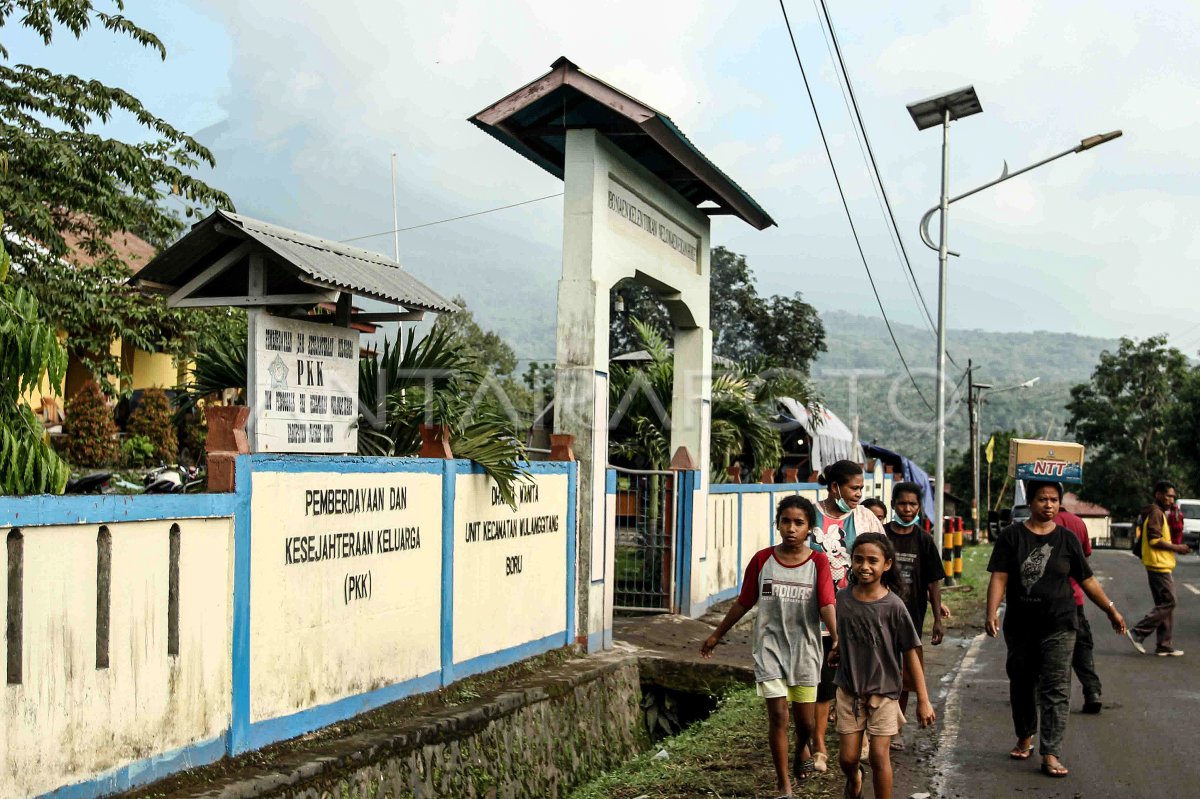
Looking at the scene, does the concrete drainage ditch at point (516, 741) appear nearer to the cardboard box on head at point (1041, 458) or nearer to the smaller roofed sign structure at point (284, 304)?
the smaller roofed sign structure at point (284, 304)

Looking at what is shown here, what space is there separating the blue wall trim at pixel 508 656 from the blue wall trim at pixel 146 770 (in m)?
2.96

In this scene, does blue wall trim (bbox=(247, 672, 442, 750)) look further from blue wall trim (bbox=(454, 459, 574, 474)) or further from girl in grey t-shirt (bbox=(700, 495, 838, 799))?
girl in grey t-shirt (bbox=(700, 495, 838, 799))

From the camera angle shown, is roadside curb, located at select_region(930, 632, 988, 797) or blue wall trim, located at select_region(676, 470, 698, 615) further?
blue wall trim, located at select_region(676, 470, 698, 615)

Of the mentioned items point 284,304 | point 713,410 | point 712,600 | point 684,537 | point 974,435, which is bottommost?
point 712,600

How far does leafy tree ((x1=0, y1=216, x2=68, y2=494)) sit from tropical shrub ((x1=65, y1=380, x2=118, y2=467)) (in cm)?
1506

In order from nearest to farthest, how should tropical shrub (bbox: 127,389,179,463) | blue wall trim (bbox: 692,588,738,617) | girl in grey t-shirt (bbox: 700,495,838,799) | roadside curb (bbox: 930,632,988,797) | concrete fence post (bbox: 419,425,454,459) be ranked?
girl in grey t-shirt (bbox: 700,495,838,799)
roadside curb (bbox: 930,632,988,797)
concrete fence post (bbox: 419,425,454,459)
blue wall trim (bbox: 692,588,738,617)
tropical shrub (bbox: 127,389,179,463)

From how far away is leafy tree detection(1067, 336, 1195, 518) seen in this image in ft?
235

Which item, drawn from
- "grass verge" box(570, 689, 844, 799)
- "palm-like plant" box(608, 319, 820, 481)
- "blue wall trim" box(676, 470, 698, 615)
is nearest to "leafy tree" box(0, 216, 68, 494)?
"grass verge" box(570, 689, 844, 799)

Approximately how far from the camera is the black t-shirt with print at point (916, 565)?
8352 millimetres

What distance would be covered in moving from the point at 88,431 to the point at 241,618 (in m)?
15.7

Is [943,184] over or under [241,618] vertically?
over

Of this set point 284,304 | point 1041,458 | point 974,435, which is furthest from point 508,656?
point 974,435

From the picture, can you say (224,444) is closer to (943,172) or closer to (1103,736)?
(1103,736)

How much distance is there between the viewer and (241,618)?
6.28m
